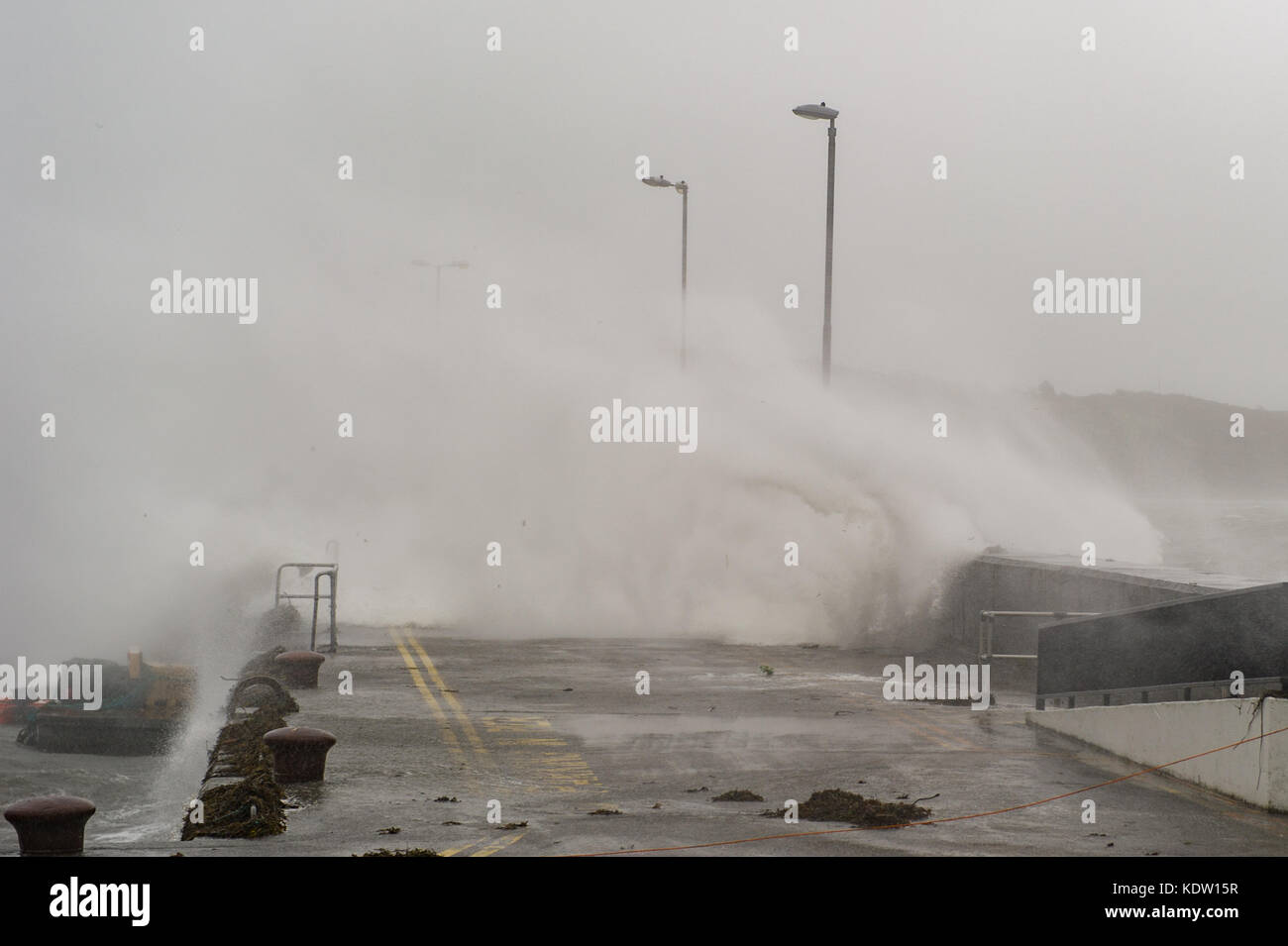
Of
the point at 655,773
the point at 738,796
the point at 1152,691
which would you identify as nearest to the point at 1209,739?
the point at 1152,691

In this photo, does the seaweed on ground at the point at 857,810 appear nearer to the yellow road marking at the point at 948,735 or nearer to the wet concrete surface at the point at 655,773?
the wet concrete surface at the point at 655,773

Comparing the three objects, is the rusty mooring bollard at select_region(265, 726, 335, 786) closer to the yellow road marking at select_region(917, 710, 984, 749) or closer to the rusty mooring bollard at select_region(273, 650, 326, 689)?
the yellow road marking at select_region(917, 710, 984, 749)

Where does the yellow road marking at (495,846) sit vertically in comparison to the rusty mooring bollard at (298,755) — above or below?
below

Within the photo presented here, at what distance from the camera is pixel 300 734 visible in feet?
37.8

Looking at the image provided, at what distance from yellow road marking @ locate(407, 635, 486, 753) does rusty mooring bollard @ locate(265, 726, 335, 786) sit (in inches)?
77.7

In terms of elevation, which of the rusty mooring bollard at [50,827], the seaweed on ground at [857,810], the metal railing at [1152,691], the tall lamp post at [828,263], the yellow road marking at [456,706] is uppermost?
the tall lamp post at [828,263]

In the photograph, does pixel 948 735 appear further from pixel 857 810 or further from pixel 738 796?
pixel 857 810

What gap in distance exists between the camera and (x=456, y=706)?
16125mm

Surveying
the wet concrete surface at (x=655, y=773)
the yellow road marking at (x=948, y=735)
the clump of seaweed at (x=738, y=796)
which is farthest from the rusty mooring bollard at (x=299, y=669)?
the clump of seaweed at (x=738, y=796)

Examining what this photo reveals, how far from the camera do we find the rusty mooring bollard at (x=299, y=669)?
57.9ft

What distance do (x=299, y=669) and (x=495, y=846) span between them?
912 centimetres

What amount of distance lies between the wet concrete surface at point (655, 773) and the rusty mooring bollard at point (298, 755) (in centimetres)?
18
